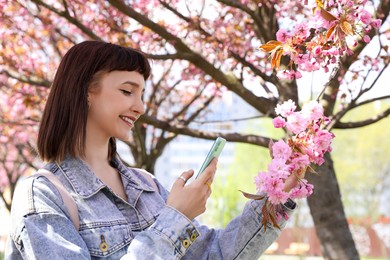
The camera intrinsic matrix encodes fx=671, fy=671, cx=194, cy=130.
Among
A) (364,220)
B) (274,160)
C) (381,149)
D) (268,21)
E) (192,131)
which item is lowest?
(364,220)

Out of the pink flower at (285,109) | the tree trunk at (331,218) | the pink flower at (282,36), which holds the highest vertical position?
the pink flower at (282,36)

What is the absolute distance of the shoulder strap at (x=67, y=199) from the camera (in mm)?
1643

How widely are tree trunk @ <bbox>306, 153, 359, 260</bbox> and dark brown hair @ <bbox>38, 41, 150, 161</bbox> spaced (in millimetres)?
2578

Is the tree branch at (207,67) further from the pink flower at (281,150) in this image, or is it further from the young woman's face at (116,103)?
the pink flower at (281,150)

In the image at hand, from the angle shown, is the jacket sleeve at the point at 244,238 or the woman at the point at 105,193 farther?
the jacket sleeve at the point at 244,238

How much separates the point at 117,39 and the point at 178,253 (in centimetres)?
408

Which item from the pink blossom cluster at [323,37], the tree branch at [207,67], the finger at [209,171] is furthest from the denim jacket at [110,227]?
the tree branch at [207,67]

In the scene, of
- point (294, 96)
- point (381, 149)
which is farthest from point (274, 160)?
point (381, 149)

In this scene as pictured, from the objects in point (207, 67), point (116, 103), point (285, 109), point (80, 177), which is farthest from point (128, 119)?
point (207, 67)

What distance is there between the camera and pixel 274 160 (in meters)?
1.54

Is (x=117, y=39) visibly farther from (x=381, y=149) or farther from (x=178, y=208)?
(x=381, y=149)

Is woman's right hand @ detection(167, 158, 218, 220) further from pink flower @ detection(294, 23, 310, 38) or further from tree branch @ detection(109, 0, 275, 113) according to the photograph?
tree branch @ detection(109, 0, 275, 113)

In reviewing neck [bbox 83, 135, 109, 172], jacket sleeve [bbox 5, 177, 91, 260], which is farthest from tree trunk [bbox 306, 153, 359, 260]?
jacket sleeve [bbox 5, 177, 91, 260]

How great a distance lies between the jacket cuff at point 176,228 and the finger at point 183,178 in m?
0.06
